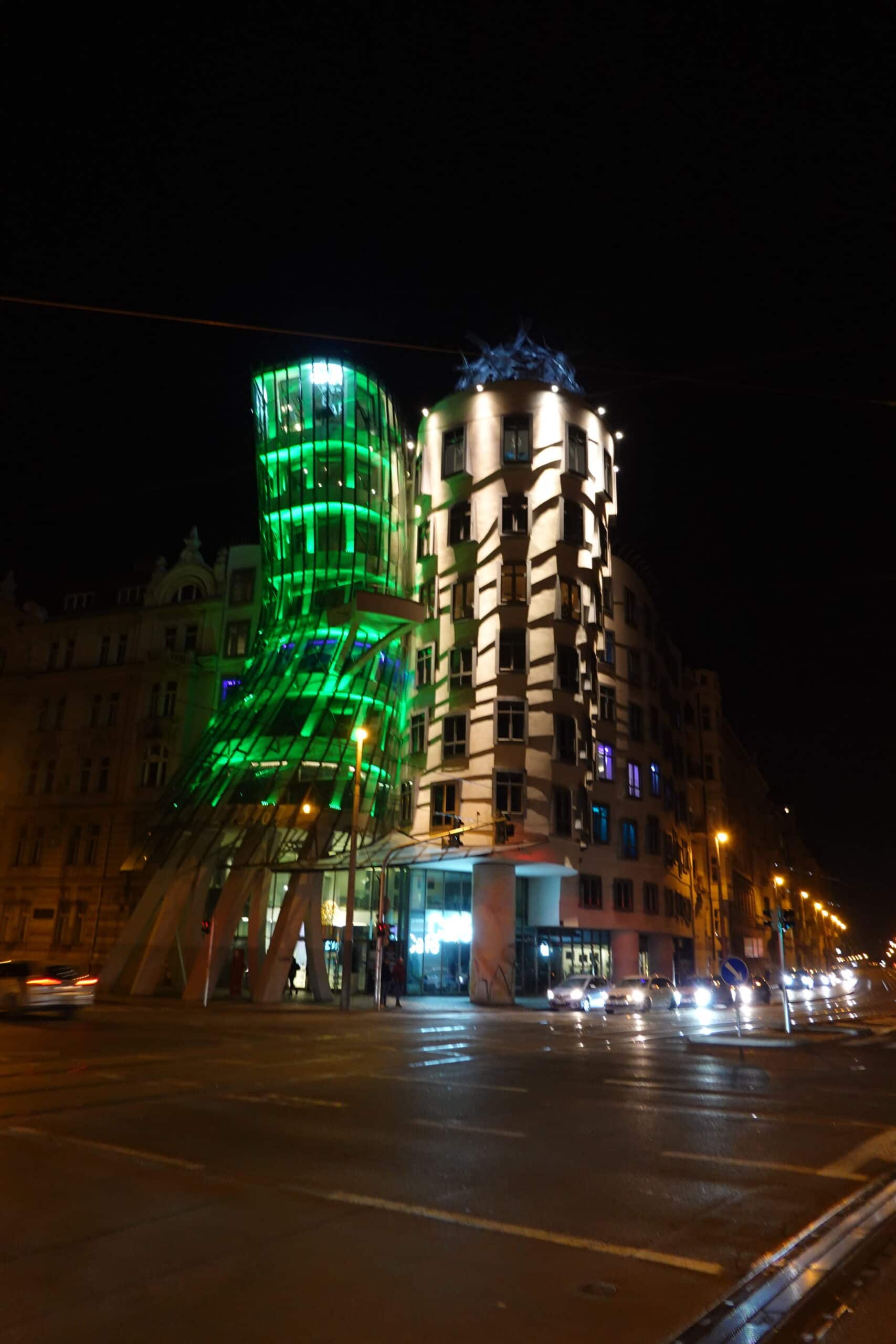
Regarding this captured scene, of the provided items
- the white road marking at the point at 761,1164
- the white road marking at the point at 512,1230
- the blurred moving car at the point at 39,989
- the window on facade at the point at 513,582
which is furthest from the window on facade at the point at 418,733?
the white road marking at the point at 512,1230

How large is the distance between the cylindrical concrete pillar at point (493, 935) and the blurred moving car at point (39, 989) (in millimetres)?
17830

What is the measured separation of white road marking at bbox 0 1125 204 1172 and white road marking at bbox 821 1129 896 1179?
5593 millimetres

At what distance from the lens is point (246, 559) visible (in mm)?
58375

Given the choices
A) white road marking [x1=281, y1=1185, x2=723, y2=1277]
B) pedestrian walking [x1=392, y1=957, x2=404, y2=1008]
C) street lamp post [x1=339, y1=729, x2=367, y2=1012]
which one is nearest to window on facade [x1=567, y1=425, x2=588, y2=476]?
street lamp post [x1=339, y1=729, x2=367, y2=1012]

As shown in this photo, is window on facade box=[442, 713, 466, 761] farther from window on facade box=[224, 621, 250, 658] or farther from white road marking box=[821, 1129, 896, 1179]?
white road marking box=[821, 1129, 896, 1179]

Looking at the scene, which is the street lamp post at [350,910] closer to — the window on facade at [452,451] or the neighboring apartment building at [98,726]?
the window on facade at [452,451]

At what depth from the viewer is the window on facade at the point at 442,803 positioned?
42312 mm

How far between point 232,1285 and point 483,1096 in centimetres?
802

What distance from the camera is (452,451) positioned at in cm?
4791

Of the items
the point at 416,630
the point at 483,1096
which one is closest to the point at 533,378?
the point at 416,630

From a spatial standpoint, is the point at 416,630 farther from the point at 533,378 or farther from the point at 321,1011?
the point at 321,1011

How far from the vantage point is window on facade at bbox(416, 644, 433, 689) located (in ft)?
150

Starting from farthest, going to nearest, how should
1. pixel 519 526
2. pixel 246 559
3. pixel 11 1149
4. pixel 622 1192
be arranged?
pixel 246 559, pixel 519 526, pixel 11 1149, pixel 622 1192

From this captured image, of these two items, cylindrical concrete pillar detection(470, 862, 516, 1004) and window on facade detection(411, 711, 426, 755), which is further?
window on facade detection(411, 711, 426, 755)
